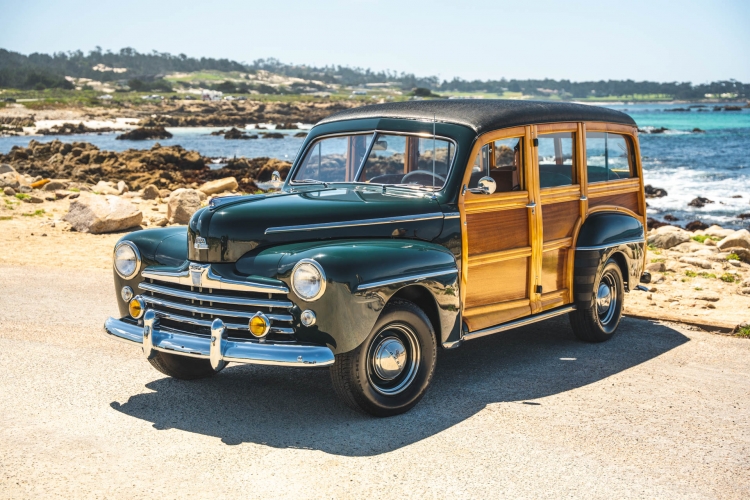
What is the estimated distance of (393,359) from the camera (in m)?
5.52

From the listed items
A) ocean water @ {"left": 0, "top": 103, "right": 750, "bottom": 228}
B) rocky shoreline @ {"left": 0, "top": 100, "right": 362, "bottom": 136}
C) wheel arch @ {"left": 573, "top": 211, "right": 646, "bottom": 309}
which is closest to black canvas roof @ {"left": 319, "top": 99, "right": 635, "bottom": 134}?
wheel arch @ {"left": 573, "top": 211, "right": 646, "bottom": 309}

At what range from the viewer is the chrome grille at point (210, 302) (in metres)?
5.18

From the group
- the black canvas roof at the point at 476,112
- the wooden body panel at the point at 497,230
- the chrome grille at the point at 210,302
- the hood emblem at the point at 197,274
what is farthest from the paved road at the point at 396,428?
the black canvas roof at the point at 476,112

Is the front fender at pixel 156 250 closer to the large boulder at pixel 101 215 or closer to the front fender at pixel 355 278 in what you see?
the front fender at pixel 355 278

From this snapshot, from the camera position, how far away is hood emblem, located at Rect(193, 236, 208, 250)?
5523mm

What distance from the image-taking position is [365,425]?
5.41 meters

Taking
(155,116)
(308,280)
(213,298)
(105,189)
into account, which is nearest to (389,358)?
(308,280)

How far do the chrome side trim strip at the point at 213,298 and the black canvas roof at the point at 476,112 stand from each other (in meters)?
2.18

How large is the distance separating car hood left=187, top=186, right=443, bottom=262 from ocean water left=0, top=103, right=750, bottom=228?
449cm

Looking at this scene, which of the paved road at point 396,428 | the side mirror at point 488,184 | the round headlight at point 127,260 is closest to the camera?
the paved road at point 396,428

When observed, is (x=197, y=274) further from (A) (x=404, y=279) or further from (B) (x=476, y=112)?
(B) (x=476, y=112)

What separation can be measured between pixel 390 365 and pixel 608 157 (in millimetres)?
3661

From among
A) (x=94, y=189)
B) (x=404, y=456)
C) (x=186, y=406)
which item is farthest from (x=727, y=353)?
(x=94, y=189)

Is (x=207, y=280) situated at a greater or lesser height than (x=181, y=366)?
greater
